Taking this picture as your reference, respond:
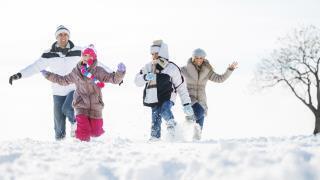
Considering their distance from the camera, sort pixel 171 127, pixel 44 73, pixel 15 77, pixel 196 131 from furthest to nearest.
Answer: pixel 196 131
pixel 15 77
pixel 171 127
pixel 44 73

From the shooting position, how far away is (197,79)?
1050cm

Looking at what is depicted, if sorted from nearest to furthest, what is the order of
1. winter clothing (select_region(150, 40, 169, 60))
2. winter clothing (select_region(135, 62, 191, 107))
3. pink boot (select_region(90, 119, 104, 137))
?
pink boot (select_region(90, 119, 104, 137))
winter clothing (select_region(135, 62, 191, 107))
winter clothing (select_region(150, 40, 169, 60))

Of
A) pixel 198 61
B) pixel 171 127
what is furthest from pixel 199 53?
pixel 171 127

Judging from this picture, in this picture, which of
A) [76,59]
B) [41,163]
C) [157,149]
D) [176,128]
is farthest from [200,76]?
[41,163]

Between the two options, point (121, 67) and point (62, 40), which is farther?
point (62, 40)

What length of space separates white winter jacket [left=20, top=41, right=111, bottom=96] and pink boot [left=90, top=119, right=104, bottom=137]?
1.20 metres

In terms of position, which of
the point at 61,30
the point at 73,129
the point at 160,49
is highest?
the point at 61,30

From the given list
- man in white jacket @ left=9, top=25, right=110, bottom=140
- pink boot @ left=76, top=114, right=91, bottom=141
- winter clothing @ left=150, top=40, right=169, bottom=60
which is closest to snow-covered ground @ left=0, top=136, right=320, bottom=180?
pink boot @ left=76, top=114, right=91, bottom=141

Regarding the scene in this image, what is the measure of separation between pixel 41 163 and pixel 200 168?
1.59 m

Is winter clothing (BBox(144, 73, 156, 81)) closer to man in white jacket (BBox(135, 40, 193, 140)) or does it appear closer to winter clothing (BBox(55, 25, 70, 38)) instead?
man in white jacket (BBox(135, 40, 193, 140))

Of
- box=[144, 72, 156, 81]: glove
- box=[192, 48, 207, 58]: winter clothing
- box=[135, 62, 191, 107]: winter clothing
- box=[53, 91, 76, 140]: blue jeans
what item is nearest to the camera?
box=[144, 72, 156, 81]: glove

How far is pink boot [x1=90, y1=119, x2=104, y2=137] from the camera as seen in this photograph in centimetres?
866

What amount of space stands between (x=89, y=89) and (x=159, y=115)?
138 centimetres

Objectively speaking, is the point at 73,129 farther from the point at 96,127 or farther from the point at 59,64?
the point at 59,64
